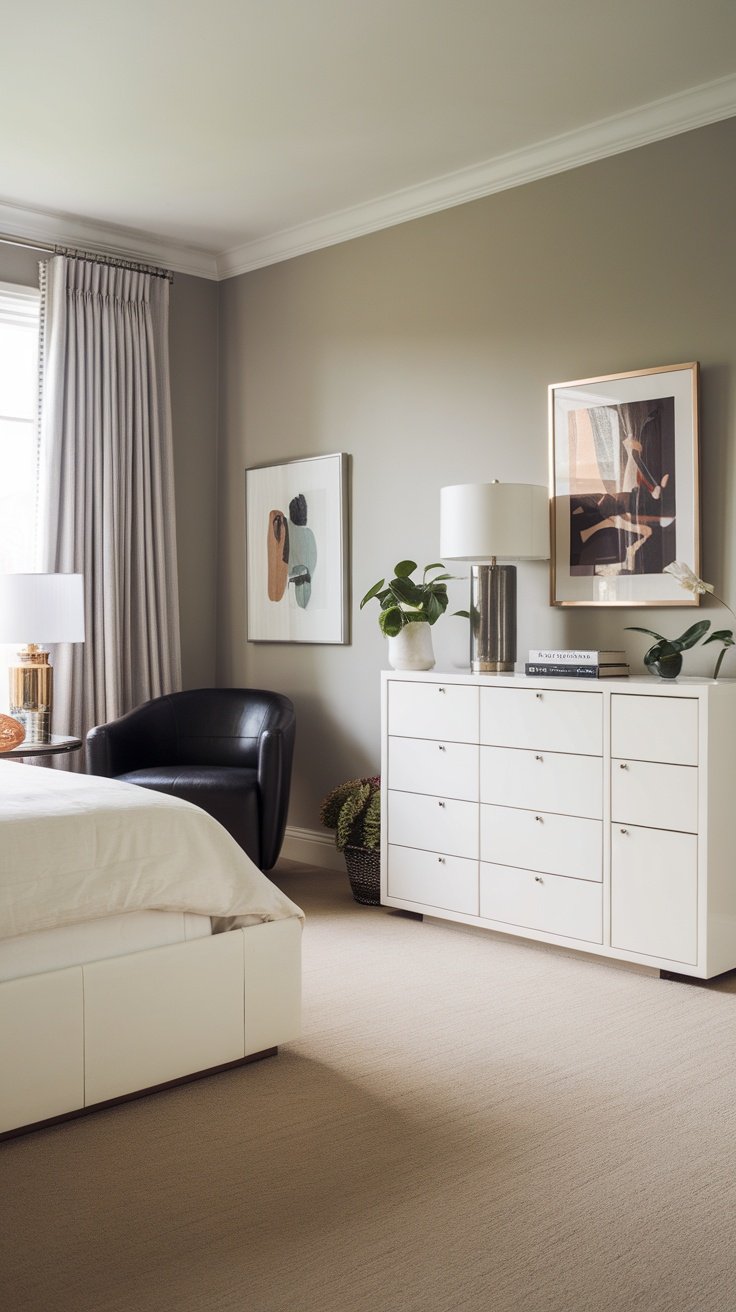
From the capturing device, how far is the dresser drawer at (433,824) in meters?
3.98

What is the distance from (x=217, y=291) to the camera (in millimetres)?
5633

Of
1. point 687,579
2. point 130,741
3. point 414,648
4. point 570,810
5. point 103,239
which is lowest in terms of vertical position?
point 570,810

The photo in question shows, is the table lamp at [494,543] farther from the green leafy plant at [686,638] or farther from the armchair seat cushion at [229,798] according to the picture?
the armchair seat cushion at [229,798]

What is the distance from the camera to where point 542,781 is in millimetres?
3754

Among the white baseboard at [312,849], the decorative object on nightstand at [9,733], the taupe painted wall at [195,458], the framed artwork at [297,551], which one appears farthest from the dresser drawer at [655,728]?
the taupe painted wall at [195,458]

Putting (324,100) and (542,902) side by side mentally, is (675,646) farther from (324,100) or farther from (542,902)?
(324,100)

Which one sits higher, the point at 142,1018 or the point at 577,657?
the point at 577,657

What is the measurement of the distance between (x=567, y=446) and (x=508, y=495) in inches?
13.3

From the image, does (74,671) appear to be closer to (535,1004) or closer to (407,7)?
(535,1004)

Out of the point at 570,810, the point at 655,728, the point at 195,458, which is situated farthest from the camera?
the point at 195,458

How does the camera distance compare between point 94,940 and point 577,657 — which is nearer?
point 94,940

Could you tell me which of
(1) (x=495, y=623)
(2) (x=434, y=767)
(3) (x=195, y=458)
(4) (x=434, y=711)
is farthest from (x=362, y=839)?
(3) (x=195, y=458)

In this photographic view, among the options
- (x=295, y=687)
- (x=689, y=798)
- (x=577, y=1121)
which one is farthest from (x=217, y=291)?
(x=577, y=1121)

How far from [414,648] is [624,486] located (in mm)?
959
